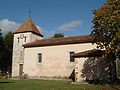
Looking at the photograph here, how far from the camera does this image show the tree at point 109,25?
12.7 meters

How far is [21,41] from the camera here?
31859mm

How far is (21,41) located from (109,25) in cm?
2221

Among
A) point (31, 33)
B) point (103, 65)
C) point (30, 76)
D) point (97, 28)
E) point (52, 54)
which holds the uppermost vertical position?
point (31, 33)

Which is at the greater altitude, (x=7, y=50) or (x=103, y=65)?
(x=7, y=50)

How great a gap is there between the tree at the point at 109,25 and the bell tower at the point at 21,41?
19081 millimetres

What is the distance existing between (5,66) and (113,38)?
132ft

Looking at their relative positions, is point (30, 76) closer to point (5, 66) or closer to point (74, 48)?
point (74, 48)

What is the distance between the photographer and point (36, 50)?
28.0 m

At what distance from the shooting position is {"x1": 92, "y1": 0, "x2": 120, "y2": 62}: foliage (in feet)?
41.8

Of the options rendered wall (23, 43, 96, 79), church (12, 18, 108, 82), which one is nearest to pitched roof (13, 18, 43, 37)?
church (12, 18, 108, 82)

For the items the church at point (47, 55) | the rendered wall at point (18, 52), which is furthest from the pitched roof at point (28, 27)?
the rendered wall at point (18, 52)

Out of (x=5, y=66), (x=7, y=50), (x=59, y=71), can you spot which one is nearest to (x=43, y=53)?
(x=59, y=71)

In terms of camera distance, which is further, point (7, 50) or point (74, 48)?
point (7, 50)

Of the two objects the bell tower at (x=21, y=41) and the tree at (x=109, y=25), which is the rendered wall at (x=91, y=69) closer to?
the tree at (x=109, y=25)
